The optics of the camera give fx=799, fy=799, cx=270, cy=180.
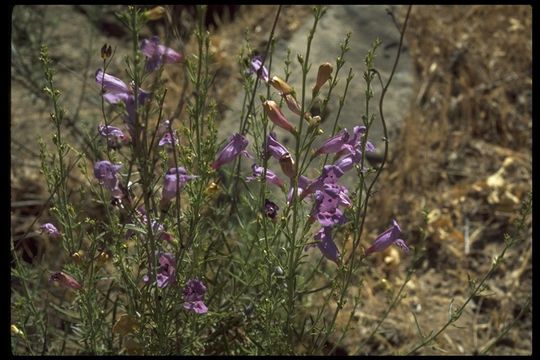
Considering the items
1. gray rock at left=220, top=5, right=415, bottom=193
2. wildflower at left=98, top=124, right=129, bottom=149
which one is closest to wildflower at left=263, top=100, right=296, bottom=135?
wildflower at left=98, top=124, right=129, bottom=149

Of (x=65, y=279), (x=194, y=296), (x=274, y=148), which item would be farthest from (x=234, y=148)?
(x=65, y=279)

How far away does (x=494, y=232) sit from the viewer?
4383mm

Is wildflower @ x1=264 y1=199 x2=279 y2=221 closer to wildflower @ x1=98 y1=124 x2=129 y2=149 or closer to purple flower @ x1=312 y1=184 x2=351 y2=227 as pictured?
purple flower @ x1=312 y1=184 x2=351 y2=227

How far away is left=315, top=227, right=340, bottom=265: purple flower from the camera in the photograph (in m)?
2.43

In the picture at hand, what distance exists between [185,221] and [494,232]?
230 centimetres

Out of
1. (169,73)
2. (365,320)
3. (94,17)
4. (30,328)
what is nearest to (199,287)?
(30,328)

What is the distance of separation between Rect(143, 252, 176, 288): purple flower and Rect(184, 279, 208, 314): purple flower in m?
0.08

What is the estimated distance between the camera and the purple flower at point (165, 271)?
92.8 inches

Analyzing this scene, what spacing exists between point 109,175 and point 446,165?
2940 mm

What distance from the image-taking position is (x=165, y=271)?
2.38 m

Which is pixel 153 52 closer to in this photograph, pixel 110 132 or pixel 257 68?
pixel 110 132

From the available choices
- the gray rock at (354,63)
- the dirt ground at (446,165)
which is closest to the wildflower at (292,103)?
the dirt ground at (446,165)

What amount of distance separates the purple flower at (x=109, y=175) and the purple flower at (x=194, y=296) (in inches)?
13.6

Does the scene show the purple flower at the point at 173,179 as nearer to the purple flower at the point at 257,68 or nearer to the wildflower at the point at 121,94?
the wildflower at the point at 121,94
